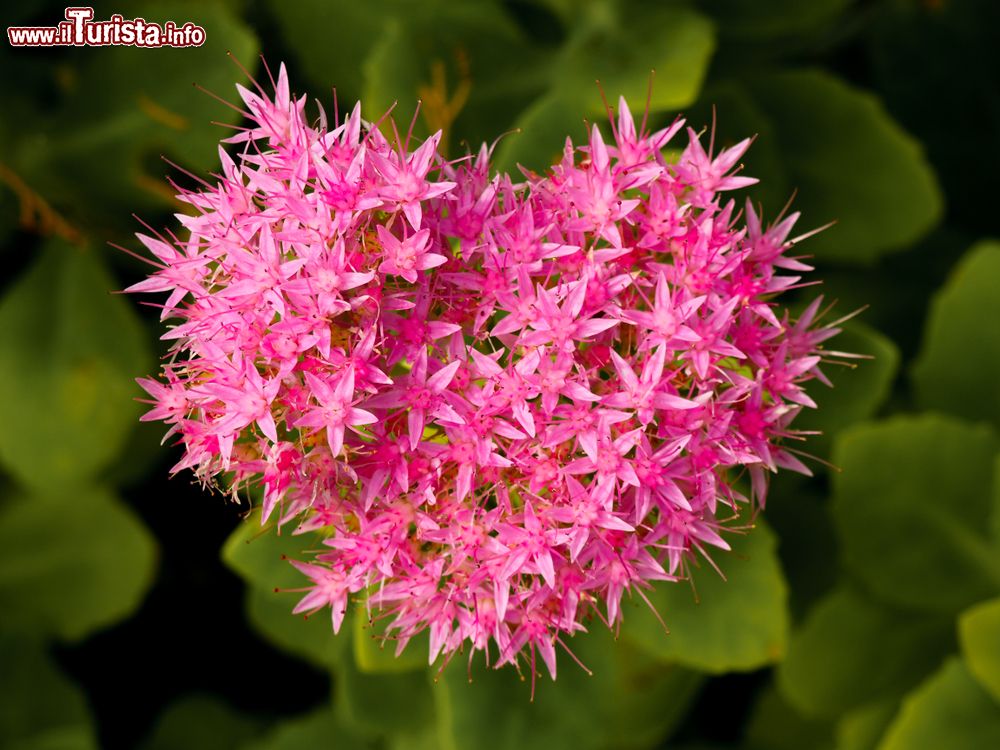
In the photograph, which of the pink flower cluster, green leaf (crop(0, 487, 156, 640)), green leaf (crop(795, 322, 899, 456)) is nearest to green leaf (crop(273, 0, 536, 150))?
the pink flower cluster

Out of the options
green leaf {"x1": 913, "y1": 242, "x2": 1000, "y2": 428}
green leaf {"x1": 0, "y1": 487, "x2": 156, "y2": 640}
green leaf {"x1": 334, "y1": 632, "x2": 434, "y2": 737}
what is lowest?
green leaf {"x1": 0, "y1": 487, "x2": 156, "y2": 640}

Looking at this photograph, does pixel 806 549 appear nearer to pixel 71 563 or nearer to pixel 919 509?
pixel 919 509

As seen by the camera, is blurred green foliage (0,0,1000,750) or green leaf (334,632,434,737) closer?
blurred green foliage (0,0,1000,750)

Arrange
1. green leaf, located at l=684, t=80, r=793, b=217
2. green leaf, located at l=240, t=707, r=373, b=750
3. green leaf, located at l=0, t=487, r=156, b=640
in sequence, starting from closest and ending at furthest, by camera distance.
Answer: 1. green leaf, located at l=684, t=80, r=793, b=217
2. green leaf, located at l=240, t=707, r=373, b=750
3. green leaf, located at l=0, t=487, r=156, b=640

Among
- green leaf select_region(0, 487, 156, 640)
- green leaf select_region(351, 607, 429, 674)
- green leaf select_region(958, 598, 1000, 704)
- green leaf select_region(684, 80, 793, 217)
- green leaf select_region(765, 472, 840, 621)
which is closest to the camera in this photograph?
green leaf select_region(351, 607, 429, 674)

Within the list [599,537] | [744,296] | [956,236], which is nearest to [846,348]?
[744,296]

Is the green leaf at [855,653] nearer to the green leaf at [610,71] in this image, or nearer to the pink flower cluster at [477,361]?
the pink flower cluster at [477,361]

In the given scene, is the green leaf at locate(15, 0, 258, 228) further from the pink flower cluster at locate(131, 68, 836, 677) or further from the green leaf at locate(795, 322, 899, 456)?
the green leaf at locate(795, 322, 899, 456)

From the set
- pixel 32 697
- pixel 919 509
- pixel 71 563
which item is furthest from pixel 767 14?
pixel 32 697
